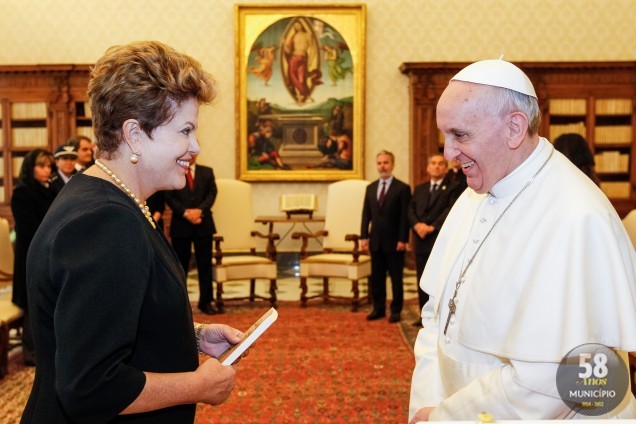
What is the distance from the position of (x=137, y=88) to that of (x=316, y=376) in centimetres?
403

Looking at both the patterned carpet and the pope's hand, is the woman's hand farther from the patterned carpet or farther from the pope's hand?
the patterned carpet

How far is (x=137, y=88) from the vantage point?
5.31 feet

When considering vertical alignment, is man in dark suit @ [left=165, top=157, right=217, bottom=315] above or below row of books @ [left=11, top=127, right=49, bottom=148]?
below

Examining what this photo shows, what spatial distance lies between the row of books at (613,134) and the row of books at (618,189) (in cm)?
67

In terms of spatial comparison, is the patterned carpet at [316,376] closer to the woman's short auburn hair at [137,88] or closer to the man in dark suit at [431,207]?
the man in dark suit at [431,207]

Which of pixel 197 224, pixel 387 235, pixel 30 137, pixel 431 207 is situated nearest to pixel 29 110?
pixel 30 137

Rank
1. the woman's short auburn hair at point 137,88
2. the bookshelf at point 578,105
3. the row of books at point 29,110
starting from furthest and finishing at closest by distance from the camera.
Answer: the row of books at point 29,110
the bookshelf at point 578,105
the woman's short auburn hair at point 137,88

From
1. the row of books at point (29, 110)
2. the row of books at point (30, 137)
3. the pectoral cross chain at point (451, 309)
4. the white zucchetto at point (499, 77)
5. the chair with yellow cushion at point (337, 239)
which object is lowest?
the chair with yellow cushion at point (337, 239)

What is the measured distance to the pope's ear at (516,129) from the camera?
6.42ft

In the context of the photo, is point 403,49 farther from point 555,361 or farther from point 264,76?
point 555,361

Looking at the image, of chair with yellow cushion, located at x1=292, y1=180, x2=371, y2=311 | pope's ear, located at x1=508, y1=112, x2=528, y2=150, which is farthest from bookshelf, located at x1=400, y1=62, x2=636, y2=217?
pope's ear, located at x1=508, y1=112, x2=528, y2=150

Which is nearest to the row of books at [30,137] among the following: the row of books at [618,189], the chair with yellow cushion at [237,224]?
the chair with yellow cushion at [237,224]

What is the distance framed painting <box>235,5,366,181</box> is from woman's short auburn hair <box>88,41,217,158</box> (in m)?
9.64

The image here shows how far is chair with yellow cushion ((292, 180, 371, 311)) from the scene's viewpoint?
26.8 feet
